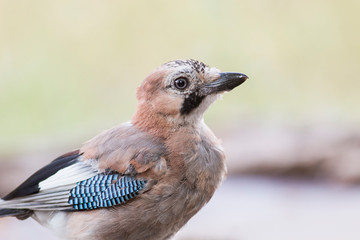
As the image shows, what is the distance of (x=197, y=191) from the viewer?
135 inches

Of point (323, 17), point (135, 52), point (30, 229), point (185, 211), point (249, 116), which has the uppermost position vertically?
point (323, 17)

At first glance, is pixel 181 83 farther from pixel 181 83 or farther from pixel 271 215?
pixel 271 215

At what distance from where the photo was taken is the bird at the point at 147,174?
3.38m

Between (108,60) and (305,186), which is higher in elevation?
(108,60)

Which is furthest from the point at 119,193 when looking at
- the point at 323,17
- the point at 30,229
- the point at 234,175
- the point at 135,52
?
the point at 323,17

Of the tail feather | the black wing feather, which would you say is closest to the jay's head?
the black wing feather

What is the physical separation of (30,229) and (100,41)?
3.10 m

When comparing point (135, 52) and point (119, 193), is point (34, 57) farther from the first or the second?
point (119, 193)

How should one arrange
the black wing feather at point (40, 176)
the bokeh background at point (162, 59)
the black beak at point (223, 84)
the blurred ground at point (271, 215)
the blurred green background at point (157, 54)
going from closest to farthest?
the black beak at point (223, 84), the black wing feather at point (40, 176), the blurred ground at point (271, 215), the bokeh background at point (162, 59), the blurred green background at point (157, 54)

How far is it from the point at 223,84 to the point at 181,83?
0.63 feet

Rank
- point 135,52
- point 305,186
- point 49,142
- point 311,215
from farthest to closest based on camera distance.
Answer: point 135,52 → point 49,142 → point 305,186 → point 311,215

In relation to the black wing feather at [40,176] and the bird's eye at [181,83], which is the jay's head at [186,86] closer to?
the bird's eye at [181,83]

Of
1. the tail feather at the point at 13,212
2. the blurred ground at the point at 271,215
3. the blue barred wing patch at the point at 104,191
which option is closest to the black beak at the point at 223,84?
the blue barred wing patch at the point at 104,191

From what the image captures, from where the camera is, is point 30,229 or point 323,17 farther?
point 323,17
